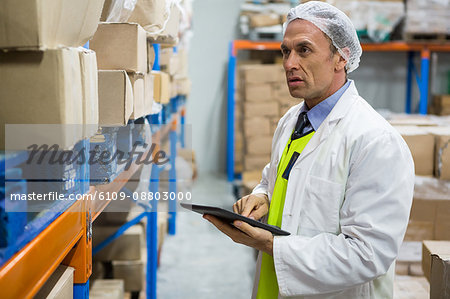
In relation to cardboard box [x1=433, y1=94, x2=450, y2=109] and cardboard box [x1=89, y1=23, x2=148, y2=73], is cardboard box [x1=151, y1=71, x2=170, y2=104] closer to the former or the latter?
cardboard box [x1=89, y1=23, x2=148, y2=73]

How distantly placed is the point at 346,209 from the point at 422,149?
7.02ft

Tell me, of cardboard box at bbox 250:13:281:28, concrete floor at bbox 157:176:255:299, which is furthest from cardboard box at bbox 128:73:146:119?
cardboard box at bbox 250:13:281:28

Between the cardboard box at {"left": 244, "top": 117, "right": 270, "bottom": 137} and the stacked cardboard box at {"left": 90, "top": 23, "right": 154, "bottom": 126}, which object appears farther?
the cardboard box at {"left": 244, "top": 117, "right": 270, "bottom": 137}

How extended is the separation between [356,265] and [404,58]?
922 centimetres

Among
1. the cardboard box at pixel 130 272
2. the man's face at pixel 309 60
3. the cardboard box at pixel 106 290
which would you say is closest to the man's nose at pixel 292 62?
the man's face at pixel 309 60

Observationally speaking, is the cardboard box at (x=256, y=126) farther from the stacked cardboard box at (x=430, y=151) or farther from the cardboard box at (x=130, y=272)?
the cardboard box at (x=130, y=272)

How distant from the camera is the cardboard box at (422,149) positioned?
3.79 meters

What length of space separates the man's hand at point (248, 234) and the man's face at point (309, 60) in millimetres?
632

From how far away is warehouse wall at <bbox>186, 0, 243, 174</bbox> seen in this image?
1018cm

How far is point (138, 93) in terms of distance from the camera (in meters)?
2.54

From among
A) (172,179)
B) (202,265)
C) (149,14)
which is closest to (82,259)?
(149,14)

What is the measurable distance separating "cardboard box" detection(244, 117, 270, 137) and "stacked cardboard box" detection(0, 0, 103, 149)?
20.2 feet

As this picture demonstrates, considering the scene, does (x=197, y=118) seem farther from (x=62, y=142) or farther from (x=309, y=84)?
(x=62, y=142)

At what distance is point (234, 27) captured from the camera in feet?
33.6
